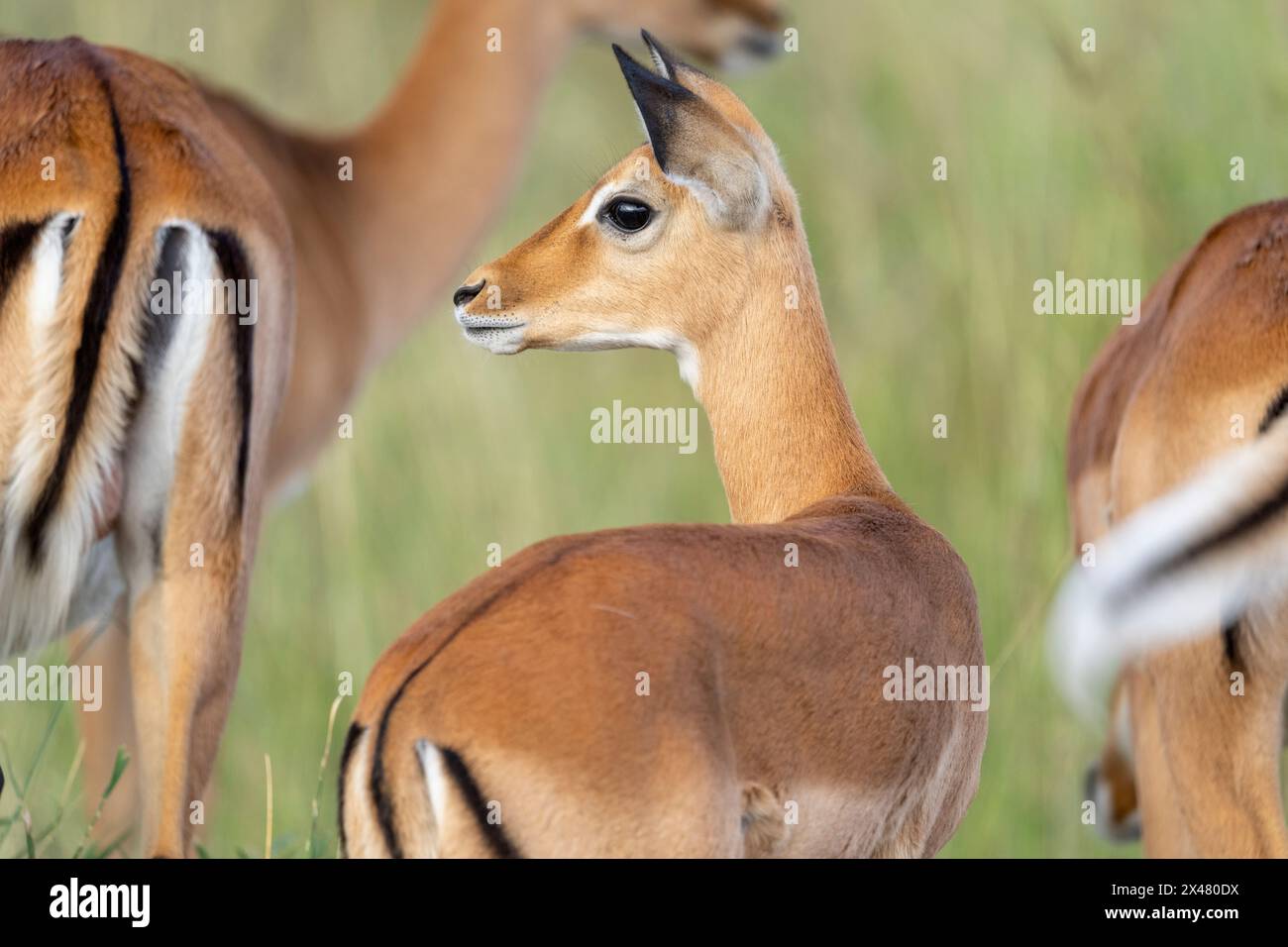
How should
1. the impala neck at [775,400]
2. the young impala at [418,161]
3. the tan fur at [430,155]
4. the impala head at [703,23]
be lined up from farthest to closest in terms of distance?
the impala head at [703,23]
the tan fur at [430,155]
the young impala at [418,161]
the impala neck at [775,400]

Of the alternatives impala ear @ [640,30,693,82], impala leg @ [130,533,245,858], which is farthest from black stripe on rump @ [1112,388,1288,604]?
impala leg @ [130,533,245,858]

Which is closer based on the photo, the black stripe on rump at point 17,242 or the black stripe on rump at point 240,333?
the black stripe on rump at point 17,242

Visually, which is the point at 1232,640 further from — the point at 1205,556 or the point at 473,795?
the point at 473,795

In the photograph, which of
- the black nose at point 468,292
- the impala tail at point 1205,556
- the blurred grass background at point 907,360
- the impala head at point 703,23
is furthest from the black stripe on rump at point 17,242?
the impala head at point 703,23

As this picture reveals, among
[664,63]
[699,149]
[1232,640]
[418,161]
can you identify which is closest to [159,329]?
[699,149]

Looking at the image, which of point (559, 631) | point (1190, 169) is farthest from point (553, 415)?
point (559, 631)

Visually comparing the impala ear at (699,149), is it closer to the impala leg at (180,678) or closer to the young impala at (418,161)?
the impala leg at (180,678)

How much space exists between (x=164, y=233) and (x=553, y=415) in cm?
439

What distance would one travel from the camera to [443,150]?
5219 mm

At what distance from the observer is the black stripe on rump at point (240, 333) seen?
3.29 m

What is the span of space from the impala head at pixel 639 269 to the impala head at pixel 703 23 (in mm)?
2117

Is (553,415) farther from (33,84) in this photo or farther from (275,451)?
(33,84)

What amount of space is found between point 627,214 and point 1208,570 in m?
1.03

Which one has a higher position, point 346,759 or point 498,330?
point 498,330
